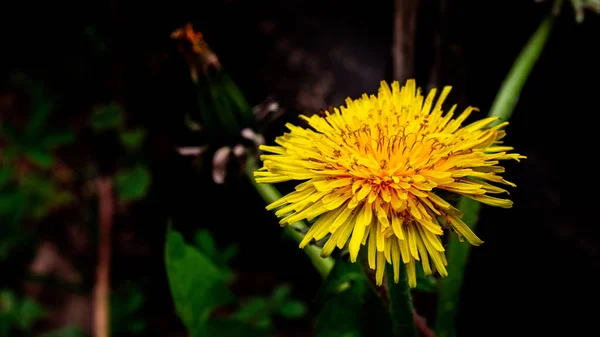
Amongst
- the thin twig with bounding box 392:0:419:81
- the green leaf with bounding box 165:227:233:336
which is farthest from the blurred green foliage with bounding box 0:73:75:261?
the thin twig with bounding box 392:0:419:81

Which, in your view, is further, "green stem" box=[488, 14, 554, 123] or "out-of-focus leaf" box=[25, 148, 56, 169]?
"out-of-focus leaf" box=[25, 148, 56, 169]

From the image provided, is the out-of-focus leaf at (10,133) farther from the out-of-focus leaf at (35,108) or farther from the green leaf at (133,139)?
the green leaf at (133,139)

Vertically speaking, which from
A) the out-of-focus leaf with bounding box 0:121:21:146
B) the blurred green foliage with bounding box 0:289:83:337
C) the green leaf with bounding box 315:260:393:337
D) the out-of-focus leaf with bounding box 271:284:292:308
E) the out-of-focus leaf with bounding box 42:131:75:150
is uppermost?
the out-of-focus leaf with bounding box 0:121:21:146

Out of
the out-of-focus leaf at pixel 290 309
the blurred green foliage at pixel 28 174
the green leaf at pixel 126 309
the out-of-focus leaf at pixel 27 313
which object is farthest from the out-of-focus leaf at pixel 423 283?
the out-of-focus leaf at pixel 27 313

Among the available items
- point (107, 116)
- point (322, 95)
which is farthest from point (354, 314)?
point (107, 116)

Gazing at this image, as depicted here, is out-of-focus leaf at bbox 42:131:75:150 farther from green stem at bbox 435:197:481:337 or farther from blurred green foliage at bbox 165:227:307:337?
green stem at bbox 435:197:481:337

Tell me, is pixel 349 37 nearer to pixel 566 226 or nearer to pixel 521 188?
pixel 521 188

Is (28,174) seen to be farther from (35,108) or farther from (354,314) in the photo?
(354,314)
